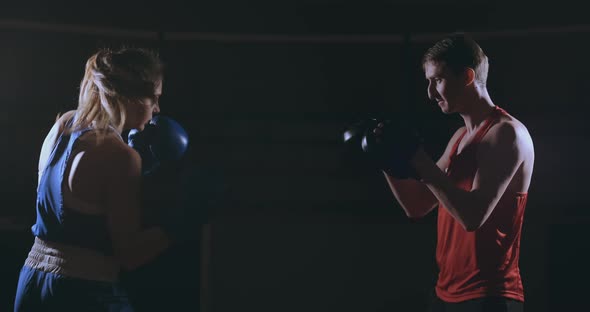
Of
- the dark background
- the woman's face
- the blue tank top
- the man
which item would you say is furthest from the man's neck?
the dark background

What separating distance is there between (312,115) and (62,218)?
147 inches

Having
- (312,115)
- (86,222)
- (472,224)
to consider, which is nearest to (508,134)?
(472,224)

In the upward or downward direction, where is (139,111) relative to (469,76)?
downward

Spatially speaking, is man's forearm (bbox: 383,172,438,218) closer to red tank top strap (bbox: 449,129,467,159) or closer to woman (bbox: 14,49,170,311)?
red tank top strap (bbox: 449,129,467,159)

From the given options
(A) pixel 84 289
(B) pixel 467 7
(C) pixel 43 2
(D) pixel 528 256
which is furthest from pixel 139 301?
(B) pixel 467 7

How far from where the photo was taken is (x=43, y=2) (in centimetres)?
371

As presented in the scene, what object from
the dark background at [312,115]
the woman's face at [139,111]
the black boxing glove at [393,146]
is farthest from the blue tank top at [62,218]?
the dark background at [312,115]

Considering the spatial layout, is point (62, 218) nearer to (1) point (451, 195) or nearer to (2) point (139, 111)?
(2) point (139, 111)

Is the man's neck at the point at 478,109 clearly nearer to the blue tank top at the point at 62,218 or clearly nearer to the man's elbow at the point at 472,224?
the man's elbow at the point at 472,224

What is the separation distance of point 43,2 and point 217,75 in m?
1.85

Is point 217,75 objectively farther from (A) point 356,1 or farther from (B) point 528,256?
(B) point 528,256

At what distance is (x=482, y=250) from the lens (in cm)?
182

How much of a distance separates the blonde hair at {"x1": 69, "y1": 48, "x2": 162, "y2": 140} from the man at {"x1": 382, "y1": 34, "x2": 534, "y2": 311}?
0.81 m

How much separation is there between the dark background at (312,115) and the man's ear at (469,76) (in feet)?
6.11
